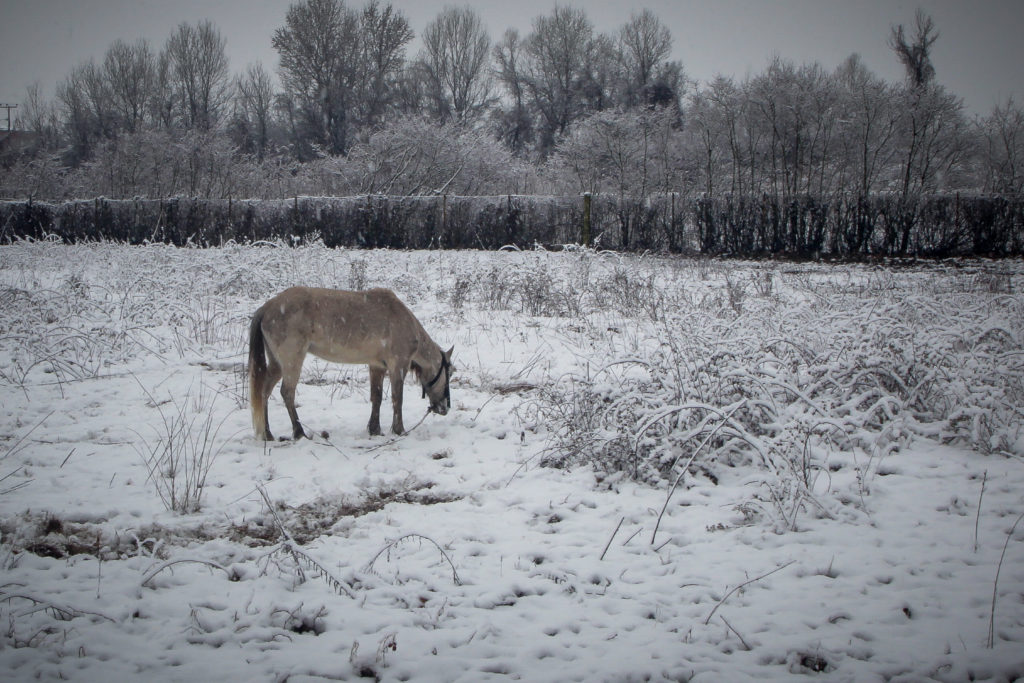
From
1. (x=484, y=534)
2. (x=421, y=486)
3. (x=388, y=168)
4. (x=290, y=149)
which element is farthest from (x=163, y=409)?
(x=290, y=149)

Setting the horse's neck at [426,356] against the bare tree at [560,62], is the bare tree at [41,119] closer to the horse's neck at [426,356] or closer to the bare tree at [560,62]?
the bare tree at [560,62]

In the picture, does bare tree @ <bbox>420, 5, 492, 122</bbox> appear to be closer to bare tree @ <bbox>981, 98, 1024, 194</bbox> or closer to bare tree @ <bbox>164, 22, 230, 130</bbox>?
bare tree @ <bbox>164, 22, 230, 130</bbox>

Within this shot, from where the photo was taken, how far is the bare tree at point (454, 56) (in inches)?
1729

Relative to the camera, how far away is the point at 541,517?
3730 millimetres

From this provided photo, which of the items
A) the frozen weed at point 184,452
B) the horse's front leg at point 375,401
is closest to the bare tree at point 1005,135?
the horse's front leg at point 375,401

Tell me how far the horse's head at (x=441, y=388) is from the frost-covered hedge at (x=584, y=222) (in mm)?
12663

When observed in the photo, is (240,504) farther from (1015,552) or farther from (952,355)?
(952,355)

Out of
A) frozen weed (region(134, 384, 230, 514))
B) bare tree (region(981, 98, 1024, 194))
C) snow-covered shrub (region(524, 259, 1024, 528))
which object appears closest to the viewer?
frozen weed (region(134, 384, 230, 514))

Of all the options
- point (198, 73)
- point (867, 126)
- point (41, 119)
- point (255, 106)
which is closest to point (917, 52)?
point (867, 126)

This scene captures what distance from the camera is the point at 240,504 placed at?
377cm

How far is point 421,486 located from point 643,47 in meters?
48.6

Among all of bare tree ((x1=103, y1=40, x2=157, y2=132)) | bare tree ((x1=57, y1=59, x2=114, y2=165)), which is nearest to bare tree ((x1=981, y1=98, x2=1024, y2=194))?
bare tree ((x1=103, y1=40, x2=157, y2=132))

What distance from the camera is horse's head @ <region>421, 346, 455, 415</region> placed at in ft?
18.2

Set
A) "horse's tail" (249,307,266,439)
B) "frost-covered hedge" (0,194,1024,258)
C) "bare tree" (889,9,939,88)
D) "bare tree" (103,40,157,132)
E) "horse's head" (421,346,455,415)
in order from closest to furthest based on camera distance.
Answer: "horse's tail" (249,307,266,439)
"horse's head" (421,346,455,415)
"frost-covered hedge" (0,194,1024,258)
"bare tree" (889,9,939,88)
"bare tree" (103,40,157,132)
